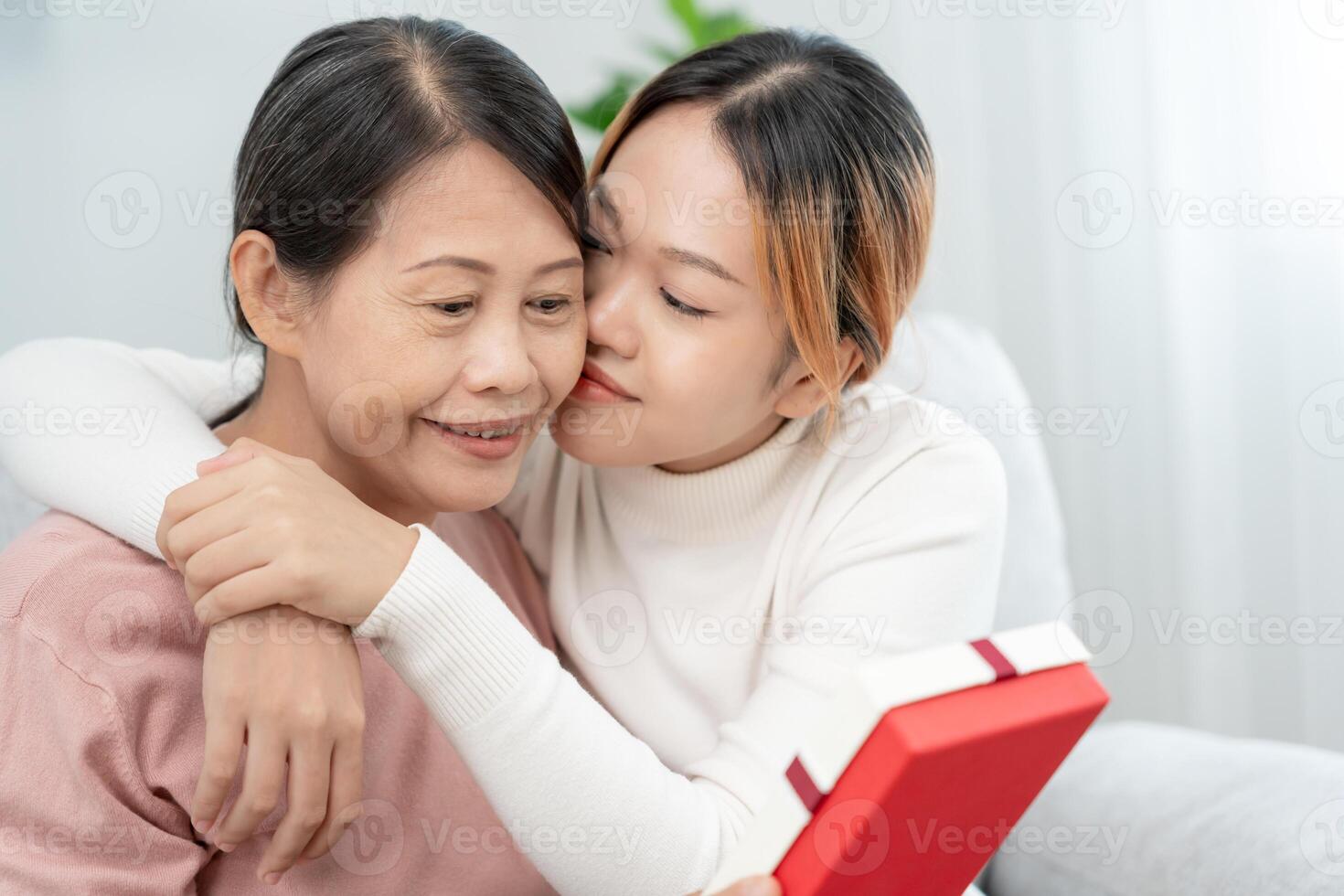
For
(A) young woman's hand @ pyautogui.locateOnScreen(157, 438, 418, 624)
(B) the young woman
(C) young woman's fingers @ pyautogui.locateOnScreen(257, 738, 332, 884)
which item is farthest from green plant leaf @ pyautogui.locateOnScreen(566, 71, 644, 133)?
(C) young woman's fingers @ pyautogui.locateOnScreen(257, 738, 332, 884)

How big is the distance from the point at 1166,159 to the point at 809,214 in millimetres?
1413

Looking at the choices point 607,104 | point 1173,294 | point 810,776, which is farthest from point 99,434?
point 1173,294

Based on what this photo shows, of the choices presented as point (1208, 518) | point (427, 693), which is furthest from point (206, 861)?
point (1208, 518)

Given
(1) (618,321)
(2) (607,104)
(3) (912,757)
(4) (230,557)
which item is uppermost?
(2) (607,104)

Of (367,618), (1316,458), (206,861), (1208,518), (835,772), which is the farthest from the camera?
(1208,518)

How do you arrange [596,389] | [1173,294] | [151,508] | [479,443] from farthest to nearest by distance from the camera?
[1173,294] → [596,389] → [479,443] → [151,508]

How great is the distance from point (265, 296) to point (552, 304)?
26 centimetres

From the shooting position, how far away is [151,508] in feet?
3.21

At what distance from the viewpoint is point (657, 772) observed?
993mm

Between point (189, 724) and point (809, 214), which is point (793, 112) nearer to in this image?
point (809, 214)

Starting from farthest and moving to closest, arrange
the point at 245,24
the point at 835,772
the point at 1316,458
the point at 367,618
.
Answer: the point at 1316,458
the point at 245,24
the point at 367,618
the point at 835,772

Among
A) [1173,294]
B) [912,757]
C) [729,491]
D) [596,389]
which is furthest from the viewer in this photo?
[1173,294]

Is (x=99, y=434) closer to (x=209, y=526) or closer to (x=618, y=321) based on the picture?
(x=209, y=526)

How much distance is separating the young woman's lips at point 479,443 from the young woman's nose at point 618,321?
0.41 ft
